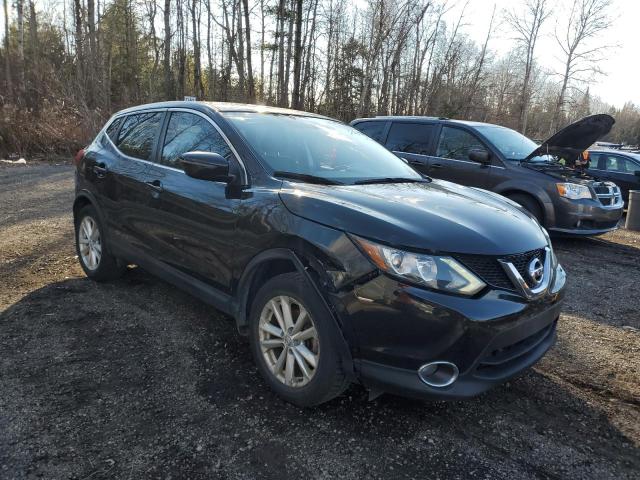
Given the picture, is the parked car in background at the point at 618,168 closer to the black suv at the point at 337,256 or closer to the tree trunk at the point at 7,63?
the black suv at the point at 337,256

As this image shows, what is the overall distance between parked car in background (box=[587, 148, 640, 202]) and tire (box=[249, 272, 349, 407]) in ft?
34.8

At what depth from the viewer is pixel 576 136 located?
23.8 ft

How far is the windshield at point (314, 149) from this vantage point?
3195 mm

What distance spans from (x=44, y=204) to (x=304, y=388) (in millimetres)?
8138

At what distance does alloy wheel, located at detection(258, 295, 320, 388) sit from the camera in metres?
2.53

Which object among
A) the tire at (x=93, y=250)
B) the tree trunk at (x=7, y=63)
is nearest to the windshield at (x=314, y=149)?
the tire at (x=93, y=250)

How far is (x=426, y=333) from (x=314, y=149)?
1.79 m

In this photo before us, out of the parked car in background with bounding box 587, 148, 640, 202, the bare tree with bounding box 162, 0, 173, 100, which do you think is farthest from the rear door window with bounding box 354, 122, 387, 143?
the bare tree with bounding box 162, 0, 173, 100

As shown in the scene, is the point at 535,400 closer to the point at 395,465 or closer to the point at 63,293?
the point at 395,465

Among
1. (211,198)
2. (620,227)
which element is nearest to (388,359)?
(211,198)

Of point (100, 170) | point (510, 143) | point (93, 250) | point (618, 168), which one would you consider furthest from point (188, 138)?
point (618, 168)

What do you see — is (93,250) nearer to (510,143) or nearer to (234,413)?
(234,413)

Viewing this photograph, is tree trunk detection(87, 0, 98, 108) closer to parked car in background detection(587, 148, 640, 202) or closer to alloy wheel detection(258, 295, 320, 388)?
parked car in background detection(587, 148, 640, 202)

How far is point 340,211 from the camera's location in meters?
2.47
